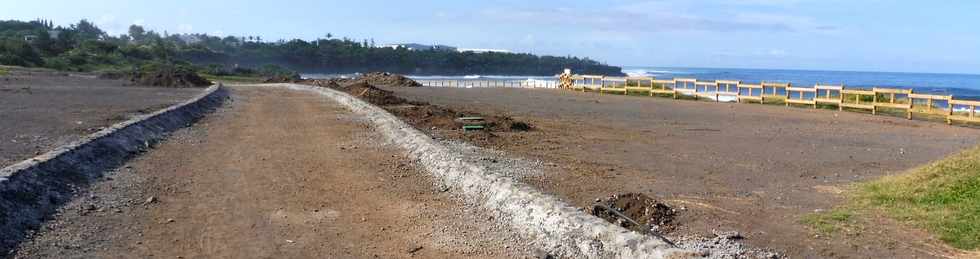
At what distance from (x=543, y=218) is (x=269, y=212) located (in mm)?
2910

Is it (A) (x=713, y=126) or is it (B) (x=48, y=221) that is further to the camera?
(A) (x=713, y=126)

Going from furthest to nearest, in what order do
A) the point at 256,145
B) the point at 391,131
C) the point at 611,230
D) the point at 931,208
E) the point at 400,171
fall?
the point at 391,131, the point at 256,145, the point at 400,171, the point at 931,208, the point at 611,230

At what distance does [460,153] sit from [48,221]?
6.14m

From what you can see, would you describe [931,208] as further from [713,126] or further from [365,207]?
[713,126]

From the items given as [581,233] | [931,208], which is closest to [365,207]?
[581,233]

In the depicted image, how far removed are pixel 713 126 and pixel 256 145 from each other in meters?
13.6

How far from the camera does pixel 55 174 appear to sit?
32.8ft

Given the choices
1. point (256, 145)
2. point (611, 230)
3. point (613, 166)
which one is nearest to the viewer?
point (611, 230)

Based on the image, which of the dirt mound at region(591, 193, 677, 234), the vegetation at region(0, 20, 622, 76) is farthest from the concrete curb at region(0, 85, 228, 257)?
the vegetation at region(0, 20, 622, 76)

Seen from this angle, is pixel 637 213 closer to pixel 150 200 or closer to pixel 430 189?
pixel 430 189

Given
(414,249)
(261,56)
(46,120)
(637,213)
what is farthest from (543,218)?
(261,56)

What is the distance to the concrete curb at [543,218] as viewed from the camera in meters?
6.67

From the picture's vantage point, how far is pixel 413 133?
1611 cm

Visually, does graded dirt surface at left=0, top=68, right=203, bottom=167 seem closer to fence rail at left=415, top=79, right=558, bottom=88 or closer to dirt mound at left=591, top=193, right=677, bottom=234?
dirt mound at left=591, top=193, right=677, bottom=234
